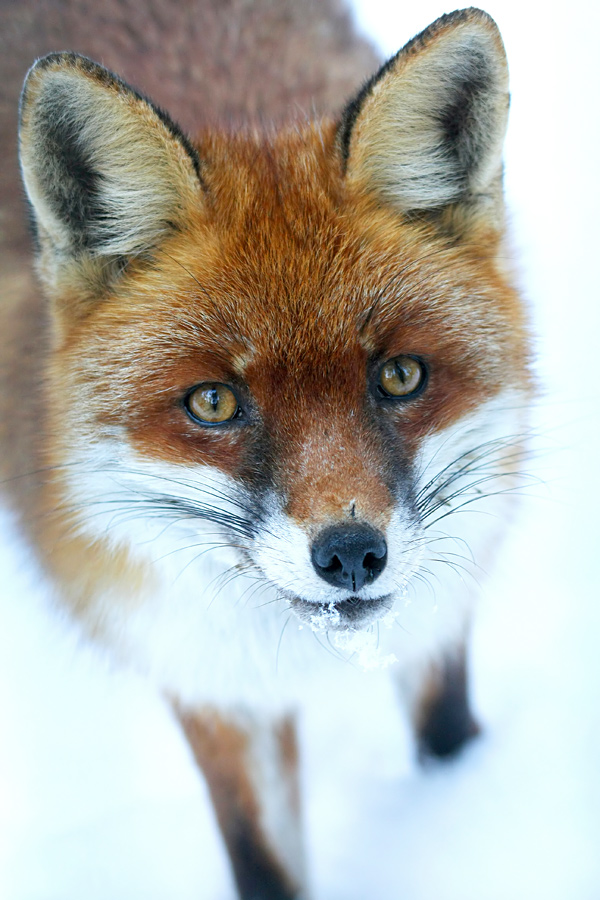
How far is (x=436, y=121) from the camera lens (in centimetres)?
125

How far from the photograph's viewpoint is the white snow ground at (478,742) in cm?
161

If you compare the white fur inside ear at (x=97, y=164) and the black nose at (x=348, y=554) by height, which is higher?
the white fur inside ear at (x=97, y=164)

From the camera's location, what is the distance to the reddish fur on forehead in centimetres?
115

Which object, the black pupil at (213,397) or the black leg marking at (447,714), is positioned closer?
the black pupil at (213,397)

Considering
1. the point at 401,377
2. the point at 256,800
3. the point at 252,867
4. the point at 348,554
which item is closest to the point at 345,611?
the point at 348,554

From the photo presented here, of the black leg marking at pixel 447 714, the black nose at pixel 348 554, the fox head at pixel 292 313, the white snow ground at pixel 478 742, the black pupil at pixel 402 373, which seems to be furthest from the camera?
the black leg marking at pixel 447 714

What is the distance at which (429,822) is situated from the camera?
1.67 metres

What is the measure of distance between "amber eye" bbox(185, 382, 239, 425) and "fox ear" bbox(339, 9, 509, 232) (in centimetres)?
44

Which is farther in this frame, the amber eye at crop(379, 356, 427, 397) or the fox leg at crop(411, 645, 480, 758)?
the fox leg at crop(411, 645, 480, 758)

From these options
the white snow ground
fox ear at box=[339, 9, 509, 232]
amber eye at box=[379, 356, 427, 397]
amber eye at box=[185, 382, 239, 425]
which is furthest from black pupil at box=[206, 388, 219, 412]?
the white snow ground

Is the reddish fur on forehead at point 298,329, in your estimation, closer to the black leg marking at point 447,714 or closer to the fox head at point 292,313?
the fox head at point 292,313

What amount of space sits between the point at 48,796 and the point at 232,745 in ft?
1.46

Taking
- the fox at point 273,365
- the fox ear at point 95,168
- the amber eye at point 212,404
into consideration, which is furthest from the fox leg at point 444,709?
the fox ear at point 95,168

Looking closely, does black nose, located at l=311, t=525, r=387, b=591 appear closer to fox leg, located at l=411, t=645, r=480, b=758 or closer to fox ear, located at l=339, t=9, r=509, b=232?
fox ear, located at l=339, t=9, r=509, b=232
